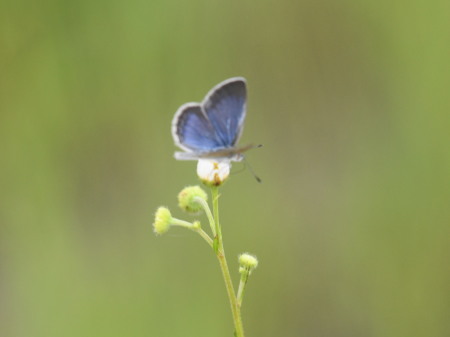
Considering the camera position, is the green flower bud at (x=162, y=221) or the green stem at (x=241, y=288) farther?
the green flower bud at (x=162, y=221)

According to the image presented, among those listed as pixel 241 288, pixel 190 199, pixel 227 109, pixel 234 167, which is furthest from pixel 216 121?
pixel 234 167

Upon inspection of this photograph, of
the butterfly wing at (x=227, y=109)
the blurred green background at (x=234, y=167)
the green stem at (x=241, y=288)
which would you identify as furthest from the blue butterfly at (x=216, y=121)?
the blurred green background at (x=234, y=167)

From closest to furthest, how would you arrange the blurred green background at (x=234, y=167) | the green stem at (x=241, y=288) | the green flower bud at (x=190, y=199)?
1. the green stem at (x=241, y=288)
2. the green flower bud at (x=190, y=199)
3. the blurred green background at (x=234, y=167)

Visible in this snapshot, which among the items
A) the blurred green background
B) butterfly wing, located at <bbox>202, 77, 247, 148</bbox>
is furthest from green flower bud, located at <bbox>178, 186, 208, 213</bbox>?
the blurred green background

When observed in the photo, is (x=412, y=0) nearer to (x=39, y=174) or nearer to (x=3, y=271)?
(x=39, y=174)

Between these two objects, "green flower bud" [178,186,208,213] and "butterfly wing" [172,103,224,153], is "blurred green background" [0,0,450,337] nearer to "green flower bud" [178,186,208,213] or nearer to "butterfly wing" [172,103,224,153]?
"green flower bud" [178,186,208,213]

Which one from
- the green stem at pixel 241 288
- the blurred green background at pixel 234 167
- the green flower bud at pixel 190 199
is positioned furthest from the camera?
the blurred green background at pixel 234 167

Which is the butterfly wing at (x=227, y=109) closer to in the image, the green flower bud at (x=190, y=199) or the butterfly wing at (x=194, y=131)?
the butterfly wing at (x=194, y=131)

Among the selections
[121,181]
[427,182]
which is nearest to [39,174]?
[121,181]
